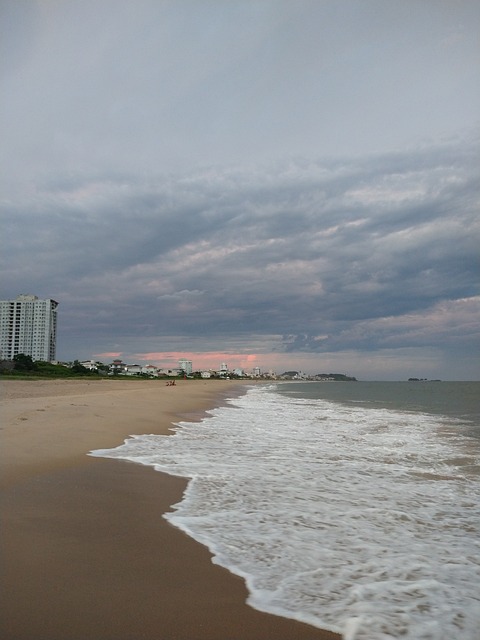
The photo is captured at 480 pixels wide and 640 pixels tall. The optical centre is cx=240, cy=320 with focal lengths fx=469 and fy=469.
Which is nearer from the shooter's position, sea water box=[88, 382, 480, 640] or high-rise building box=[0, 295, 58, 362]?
sea water box=[88, 382, 480, 640]

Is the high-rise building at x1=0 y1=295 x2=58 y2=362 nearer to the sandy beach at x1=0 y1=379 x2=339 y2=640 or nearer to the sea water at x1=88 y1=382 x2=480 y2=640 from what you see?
the sea water at x1=88 y1=382 x2=480 y2=640

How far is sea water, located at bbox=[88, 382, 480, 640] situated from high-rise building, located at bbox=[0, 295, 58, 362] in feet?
392

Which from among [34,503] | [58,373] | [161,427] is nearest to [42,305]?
[58,373]

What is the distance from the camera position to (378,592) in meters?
3.67

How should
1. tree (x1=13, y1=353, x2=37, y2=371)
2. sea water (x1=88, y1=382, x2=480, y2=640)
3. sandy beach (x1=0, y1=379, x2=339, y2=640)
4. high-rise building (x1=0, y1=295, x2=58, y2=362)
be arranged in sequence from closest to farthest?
sandy beach (x1=0, y1=379, x2=339, y2=640)
sea water (x1=88, y1=382, x2=480, y2=640)
tree (x1=13, y1=353, x2=37, y2=371)
high-rise building (x1=0, y1=295, x2=58, y2=362)

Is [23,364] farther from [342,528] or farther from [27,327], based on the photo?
[342,528]

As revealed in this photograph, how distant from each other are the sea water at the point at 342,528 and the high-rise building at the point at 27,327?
11947cm

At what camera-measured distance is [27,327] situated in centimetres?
12056

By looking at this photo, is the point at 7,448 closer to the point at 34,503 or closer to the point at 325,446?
the point at 34,503

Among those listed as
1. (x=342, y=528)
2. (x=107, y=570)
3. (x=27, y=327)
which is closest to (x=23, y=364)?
(x=27, y=327)

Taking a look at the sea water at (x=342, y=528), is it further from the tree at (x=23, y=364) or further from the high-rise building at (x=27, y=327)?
the high-rise building at (x=27, y=327)

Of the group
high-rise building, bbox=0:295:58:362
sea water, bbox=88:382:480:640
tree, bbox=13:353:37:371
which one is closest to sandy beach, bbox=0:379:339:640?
sea water, bbox=88:382:480:640

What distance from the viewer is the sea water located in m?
3.43

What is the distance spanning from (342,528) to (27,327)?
128m
